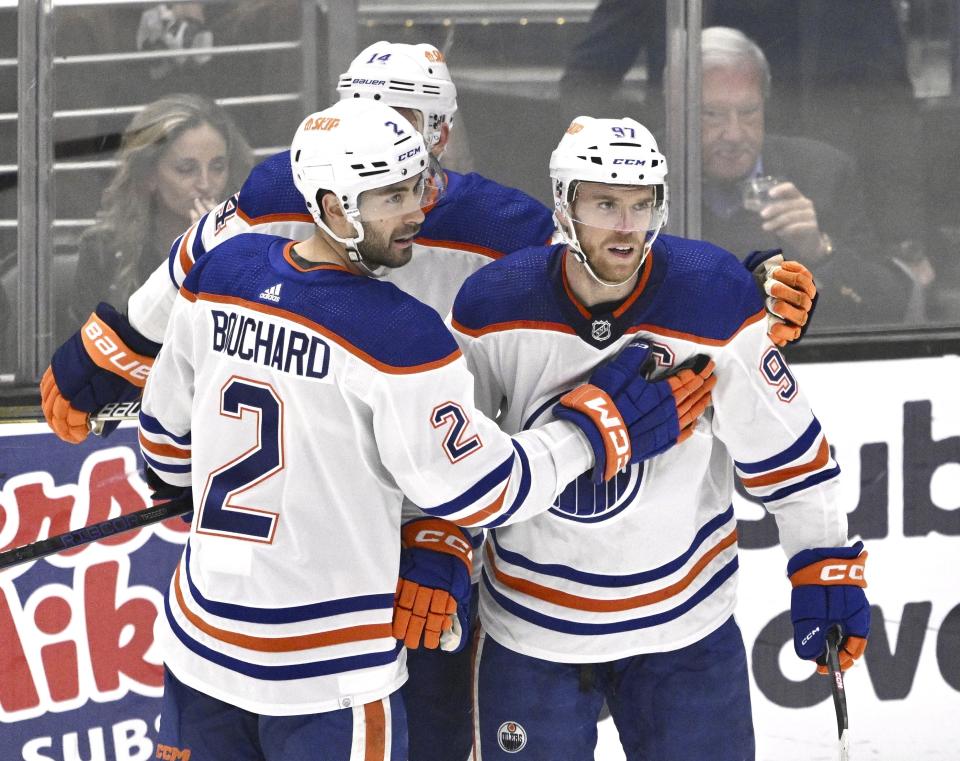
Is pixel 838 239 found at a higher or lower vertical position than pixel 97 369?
higher

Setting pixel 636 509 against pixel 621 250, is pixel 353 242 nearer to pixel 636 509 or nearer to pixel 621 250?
pixel 621 250

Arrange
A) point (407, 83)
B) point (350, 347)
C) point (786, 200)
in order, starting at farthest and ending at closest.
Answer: point (786, 200) < point (407, 83) < point (350, 347)

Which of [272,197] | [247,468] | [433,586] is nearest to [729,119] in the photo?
[272,197]

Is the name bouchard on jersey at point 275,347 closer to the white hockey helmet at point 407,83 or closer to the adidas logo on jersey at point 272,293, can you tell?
the adidas logo on jersey at point 272,293

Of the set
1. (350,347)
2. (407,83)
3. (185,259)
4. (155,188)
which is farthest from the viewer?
(155,188)

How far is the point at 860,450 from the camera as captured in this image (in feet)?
10.9

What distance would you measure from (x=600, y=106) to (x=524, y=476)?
155 centimetres

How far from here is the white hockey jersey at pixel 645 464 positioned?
2.16 metres

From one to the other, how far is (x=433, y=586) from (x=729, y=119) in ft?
5.55

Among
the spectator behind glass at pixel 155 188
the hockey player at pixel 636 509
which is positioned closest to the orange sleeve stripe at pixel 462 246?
the hockey player at pixel 636 509

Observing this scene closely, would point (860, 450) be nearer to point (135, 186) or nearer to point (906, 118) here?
point (906, 118)

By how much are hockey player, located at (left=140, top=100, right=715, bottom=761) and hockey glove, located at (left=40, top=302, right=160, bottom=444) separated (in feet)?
1.59

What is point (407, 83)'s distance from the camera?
7.95ft

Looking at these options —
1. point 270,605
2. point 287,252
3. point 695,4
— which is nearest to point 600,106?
point 695,4
